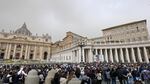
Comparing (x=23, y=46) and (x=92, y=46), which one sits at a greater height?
(x=23, y=46)

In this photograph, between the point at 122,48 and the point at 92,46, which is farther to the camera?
the point at 92,46

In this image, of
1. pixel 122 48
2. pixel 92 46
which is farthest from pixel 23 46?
pixel 122 48

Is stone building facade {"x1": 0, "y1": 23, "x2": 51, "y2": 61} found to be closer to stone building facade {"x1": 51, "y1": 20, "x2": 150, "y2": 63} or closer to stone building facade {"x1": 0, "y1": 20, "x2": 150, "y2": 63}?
stone building facade {"x1": 0, "y1": 20, "x2": 150, "y2": 63}

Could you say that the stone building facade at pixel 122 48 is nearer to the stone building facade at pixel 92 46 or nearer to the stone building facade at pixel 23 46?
the stone building facade at pixel 92 46

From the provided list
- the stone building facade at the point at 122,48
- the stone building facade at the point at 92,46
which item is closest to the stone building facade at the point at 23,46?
the stone building facade at the point at 92,46

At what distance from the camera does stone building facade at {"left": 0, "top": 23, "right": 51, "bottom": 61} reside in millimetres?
76188

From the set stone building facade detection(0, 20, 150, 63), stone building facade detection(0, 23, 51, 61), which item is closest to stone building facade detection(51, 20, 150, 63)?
stone building facade detection(0, 20, 150, 63)

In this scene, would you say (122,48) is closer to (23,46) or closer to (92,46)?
(92,46)

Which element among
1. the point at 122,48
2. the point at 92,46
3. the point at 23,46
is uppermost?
the point at 23,46

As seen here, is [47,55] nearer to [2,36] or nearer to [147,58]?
[2,36]

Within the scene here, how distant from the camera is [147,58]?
1861 inches

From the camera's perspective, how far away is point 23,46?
8100 cm

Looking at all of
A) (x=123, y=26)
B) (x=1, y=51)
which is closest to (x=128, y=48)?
(x=123, y=26)

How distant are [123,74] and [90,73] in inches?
108
